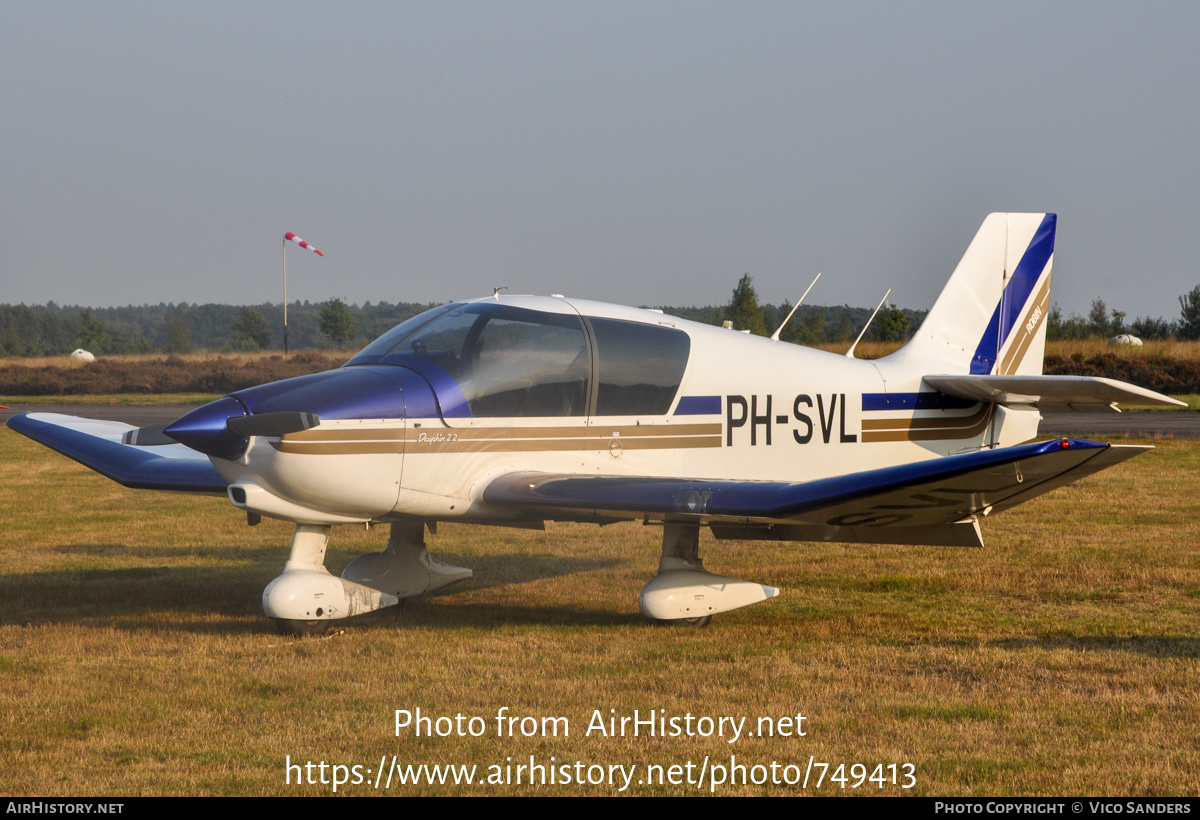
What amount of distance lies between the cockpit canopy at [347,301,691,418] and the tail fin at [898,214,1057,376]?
10.4ft

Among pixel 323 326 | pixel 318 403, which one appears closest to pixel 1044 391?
pixel 318 403

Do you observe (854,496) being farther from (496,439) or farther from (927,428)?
(927,428)

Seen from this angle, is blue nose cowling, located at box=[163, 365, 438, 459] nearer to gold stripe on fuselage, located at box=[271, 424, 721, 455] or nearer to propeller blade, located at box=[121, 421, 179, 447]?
gold stripe on fuselage, located at box=[271, 424, 721, 455]

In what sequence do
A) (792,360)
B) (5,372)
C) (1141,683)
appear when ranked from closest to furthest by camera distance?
(1141,683) → (792,360) → (5,372)

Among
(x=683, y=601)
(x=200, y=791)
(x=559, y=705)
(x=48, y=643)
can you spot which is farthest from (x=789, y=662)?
(x=48, y=643)

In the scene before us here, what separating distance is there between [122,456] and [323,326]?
7089 cm

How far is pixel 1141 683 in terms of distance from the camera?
18.4 ft

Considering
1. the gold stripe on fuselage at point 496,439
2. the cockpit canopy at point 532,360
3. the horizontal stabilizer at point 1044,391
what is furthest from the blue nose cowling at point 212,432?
the horizontal stabilizer at point 1044,391

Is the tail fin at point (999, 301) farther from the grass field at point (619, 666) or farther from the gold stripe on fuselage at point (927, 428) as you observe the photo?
the grass field at point (619, 666)

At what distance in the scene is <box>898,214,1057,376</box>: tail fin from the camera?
9414 mm

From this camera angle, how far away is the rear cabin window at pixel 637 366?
718 centimetres

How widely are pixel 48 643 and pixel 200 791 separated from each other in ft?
10.1

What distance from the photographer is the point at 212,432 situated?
6.12 metres

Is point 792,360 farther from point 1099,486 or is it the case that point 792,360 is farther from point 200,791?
point 1099,486
